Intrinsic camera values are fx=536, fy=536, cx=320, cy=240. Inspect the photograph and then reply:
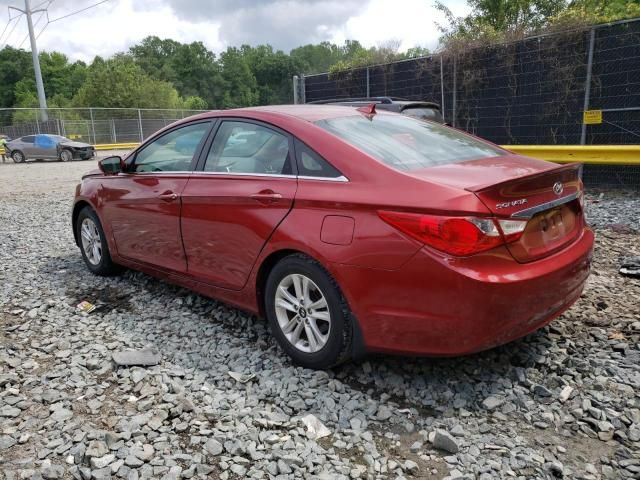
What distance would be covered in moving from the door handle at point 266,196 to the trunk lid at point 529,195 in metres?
0.91

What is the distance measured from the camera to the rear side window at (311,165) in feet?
10.1

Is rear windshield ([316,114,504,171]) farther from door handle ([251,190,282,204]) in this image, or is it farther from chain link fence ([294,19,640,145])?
chain link fence ([294,19,640,145])

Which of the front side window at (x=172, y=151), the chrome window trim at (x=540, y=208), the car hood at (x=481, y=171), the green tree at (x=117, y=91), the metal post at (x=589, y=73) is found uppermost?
the green tree at (x=117, y=91)

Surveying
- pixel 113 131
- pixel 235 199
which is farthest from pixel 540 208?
pixel 113 131

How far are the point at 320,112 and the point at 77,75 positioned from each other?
94391 mm

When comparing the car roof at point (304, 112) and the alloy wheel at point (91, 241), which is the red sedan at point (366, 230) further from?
the alloy wheel at point (91, 241)

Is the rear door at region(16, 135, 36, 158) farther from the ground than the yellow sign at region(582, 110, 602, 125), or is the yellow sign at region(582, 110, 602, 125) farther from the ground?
the yellow sign at region(582, 110, 602, 125)

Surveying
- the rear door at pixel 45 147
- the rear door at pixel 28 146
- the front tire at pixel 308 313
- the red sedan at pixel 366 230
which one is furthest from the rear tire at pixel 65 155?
the front tire at pixel 308 313

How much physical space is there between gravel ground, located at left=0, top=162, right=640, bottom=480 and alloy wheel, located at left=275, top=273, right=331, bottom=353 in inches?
8.1

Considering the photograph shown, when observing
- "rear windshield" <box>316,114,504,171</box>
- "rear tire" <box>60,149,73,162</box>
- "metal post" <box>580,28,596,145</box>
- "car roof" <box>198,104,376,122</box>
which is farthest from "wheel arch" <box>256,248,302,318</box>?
"rear tire" <box>60,149,73,162</box>

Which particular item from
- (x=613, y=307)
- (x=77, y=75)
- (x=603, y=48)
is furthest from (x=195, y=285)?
(x=77, y=75)

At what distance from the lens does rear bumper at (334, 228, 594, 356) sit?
2570mm

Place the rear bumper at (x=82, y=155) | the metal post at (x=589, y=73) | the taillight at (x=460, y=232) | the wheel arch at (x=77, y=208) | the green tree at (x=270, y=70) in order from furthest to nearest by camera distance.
A: the green tree at (x=270, y=70) → the rear bumper at (x=82, y=155) → the metal post at (x=589, y=73) → the wheel arch at (x=77, y=208) → the taillight at (x=460, y=232)

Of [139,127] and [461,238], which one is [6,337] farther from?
[139,127]
